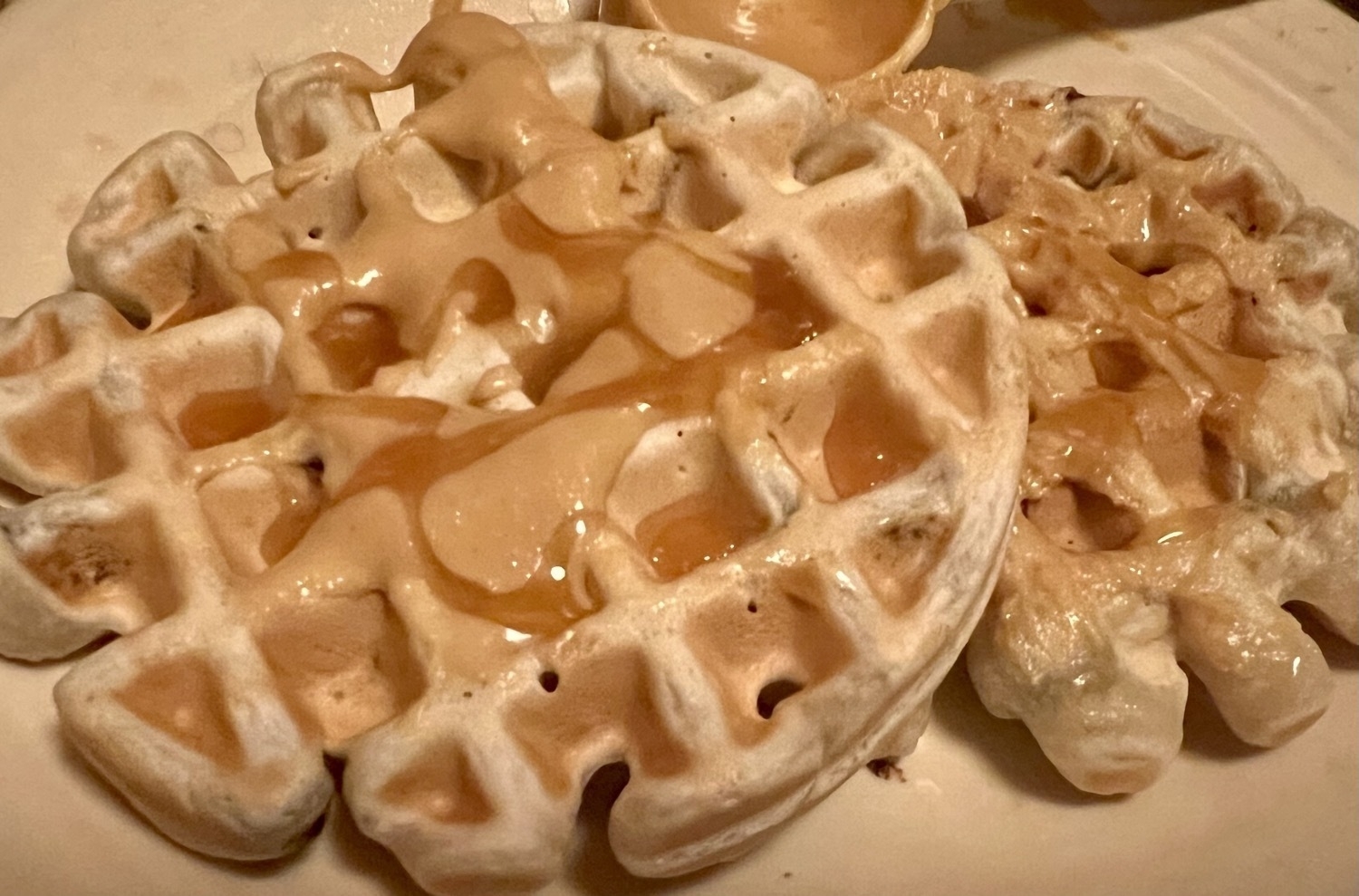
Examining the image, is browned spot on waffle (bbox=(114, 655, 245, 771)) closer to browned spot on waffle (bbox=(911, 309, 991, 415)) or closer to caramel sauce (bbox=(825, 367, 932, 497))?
caramel sauce (bbox=(825, 367, 932, 497))

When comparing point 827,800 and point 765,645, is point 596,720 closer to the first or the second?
point 765,645

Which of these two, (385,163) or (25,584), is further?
(385,163)

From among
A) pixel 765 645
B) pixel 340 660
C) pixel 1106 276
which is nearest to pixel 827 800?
pixel 765 645

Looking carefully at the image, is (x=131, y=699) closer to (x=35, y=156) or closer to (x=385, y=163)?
(x=385, y=163)

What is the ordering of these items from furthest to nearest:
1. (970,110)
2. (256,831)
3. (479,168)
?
(970,110) < (479,168) < (256,831)

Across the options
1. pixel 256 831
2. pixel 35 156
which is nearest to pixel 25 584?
pixel 256 831

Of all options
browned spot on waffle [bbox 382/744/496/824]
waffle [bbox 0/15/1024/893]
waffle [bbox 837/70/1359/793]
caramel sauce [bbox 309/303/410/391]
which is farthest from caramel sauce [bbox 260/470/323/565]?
waffle [bbox 837/70/1359/793]

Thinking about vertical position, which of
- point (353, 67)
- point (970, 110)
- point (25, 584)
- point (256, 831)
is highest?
point (353, 67)
